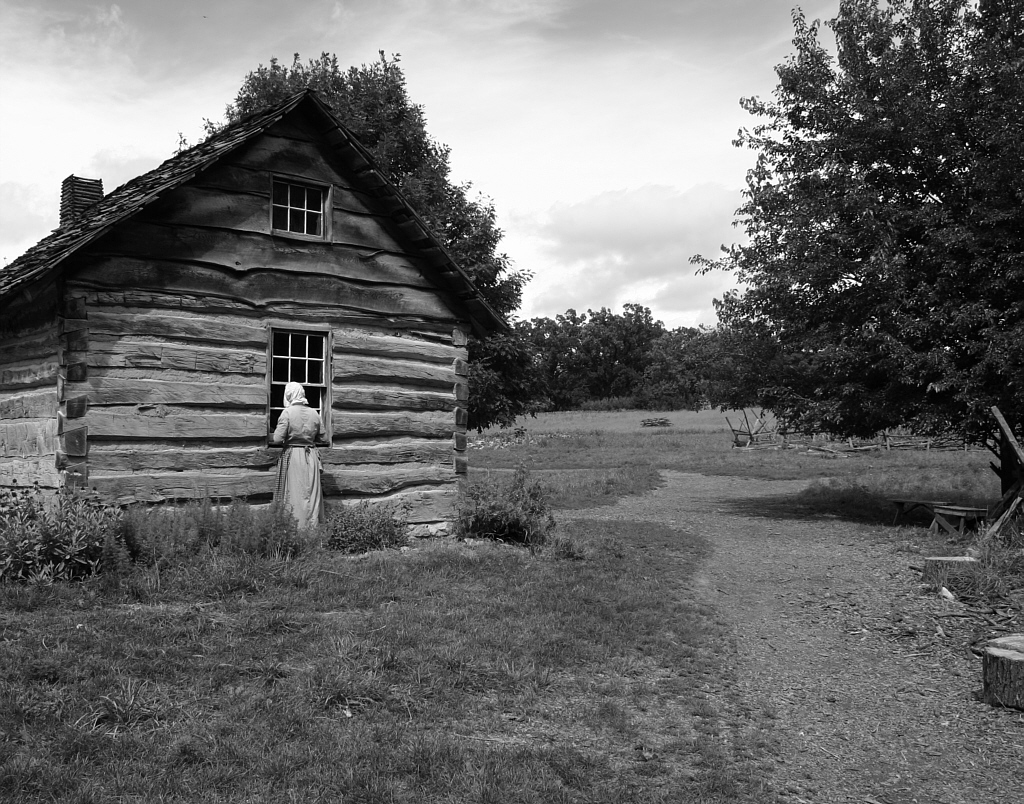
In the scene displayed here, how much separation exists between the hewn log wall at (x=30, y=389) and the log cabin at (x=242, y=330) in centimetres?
4

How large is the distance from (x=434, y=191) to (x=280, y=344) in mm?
15998

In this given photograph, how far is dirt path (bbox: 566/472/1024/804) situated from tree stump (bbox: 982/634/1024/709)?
0.39 feet

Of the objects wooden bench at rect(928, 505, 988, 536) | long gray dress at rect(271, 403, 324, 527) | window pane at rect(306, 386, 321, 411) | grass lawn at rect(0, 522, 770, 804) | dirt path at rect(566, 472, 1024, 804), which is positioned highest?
window pane at rect(306, 386, 321, 411)

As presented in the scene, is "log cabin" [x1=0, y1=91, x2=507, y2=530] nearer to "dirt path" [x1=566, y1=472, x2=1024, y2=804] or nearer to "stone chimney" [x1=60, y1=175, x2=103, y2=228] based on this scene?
"stone chimney" [x1=60, y1=175, x2=103, y2=228]

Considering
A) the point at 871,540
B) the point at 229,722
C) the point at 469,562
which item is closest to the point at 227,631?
the point at 229,722

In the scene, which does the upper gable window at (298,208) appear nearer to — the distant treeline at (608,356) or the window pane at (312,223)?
the window pane at (312,223)

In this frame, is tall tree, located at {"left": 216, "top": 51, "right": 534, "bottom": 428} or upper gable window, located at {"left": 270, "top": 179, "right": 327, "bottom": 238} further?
tall tree, located at {"left": 216, "top": 51, "right": 534, "bottom": 428}

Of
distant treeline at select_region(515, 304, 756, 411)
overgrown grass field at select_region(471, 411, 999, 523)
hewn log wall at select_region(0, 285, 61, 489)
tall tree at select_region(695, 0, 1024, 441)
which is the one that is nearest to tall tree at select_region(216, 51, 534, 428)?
overgrown grass field at select_region(471, 411, 999, 523)

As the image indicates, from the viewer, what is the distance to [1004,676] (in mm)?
6465

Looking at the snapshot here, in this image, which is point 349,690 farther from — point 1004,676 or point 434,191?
point 434,191

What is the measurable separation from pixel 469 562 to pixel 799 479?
754 inches

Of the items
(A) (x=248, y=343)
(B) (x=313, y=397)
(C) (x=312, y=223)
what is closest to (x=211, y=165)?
(C) (x=312, y=223)

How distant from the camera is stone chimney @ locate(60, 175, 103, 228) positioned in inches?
580

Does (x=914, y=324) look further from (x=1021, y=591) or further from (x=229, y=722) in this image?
(x=229, y=722)
